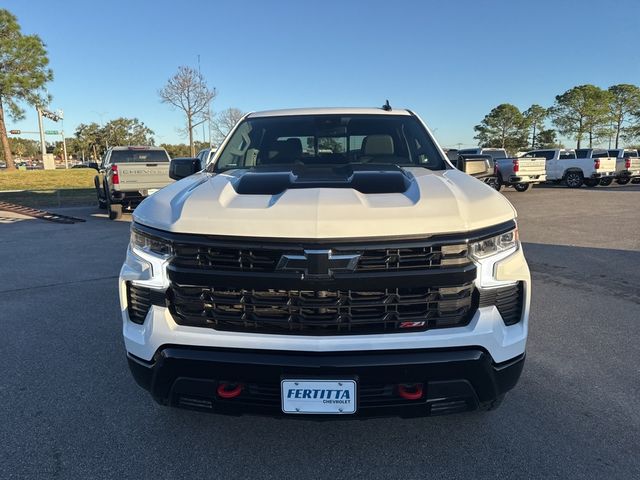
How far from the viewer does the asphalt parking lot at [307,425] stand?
2.42 m

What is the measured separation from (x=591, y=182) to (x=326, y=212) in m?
24.6

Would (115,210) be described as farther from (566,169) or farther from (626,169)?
(626,169)

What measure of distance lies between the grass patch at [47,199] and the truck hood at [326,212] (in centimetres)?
1659

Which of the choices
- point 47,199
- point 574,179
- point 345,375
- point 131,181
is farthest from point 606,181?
point 345,375

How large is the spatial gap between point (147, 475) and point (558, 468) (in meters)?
2.09

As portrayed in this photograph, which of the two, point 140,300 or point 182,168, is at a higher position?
point 182,168

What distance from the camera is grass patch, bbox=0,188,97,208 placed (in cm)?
1703

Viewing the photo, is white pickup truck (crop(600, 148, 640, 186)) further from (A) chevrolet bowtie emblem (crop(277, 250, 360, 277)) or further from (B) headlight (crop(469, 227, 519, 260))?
(A) chevrolet bowtie emblem (crop(277, 250, 360, 277))

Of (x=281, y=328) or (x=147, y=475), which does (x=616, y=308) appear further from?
(x=147, y=475)

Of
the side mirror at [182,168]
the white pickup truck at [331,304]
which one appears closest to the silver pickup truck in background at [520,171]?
the side mirror at [182,168]

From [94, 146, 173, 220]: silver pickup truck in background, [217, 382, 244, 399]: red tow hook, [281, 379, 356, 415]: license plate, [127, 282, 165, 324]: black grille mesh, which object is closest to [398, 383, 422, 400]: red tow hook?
[281, 379, 356, 415]: license plate

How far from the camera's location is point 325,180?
2.62 meters

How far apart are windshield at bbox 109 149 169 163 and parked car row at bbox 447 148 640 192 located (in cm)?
1295

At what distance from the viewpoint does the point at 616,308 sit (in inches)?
191
